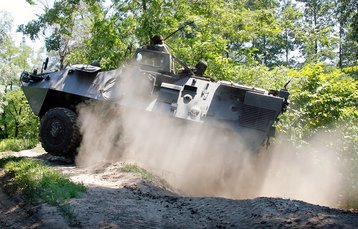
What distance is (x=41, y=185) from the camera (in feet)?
24.3

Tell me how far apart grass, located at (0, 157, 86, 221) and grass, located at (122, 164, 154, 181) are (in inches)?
55.6

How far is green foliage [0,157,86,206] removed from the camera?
6681mm

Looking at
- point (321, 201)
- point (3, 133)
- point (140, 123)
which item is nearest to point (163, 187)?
point (140, 123)

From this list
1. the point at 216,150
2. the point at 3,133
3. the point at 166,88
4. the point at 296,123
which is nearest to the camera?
the point at 216,150

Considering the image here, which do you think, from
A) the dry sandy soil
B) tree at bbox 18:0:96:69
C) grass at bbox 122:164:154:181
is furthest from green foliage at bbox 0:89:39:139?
the dry sandy soil

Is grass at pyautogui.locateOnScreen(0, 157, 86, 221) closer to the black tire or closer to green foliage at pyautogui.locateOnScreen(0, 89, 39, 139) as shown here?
the black tire

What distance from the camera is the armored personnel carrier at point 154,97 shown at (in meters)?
9.65

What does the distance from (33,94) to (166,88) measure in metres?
3.80

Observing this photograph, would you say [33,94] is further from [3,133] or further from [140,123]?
[3,133]

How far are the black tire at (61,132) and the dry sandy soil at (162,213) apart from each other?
3.54 m

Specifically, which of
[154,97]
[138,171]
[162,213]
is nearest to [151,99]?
[154,97]

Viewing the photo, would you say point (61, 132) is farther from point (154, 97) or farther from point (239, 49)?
point (239, 49)

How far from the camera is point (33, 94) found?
12.3 meters

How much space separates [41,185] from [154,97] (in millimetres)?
3992
